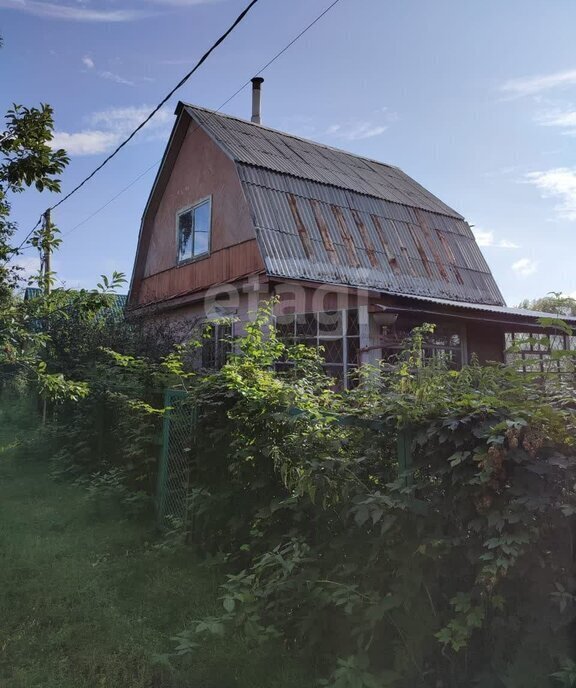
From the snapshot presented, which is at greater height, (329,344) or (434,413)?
(329,344)

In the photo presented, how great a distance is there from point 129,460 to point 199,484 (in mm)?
1640

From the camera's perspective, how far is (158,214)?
51.0 feet

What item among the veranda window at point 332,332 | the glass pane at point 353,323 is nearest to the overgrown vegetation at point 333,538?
the veranda window at point 332,332

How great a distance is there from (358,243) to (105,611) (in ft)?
34.8

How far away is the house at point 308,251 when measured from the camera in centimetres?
1077

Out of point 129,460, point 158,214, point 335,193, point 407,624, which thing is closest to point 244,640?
point 407,624

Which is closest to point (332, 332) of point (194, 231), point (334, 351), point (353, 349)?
point (334, 351)

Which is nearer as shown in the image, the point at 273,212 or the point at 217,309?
the point at 273,212

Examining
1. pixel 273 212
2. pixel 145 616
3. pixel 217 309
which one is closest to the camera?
pixel 145 616

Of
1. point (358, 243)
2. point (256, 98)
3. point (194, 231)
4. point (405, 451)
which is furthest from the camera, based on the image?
point (256, 98)

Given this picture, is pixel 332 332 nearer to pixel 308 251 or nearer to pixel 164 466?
pixel 308 251

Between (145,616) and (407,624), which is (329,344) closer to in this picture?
(145,616)

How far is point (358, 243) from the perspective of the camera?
12.9 metres

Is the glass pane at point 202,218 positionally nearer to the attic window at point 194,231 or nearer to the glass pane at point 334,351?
the attic window at point 194,231
